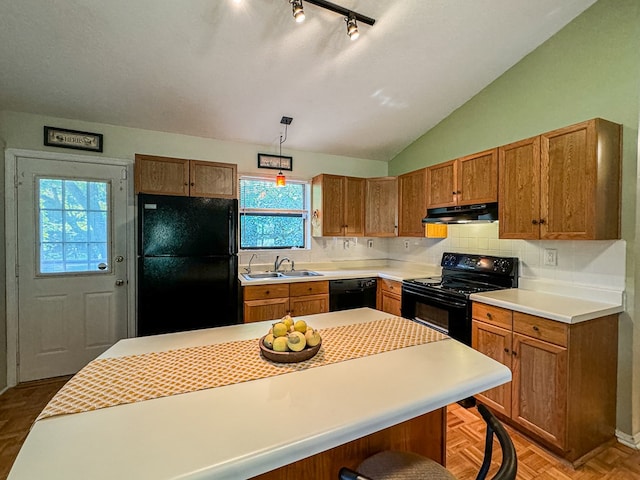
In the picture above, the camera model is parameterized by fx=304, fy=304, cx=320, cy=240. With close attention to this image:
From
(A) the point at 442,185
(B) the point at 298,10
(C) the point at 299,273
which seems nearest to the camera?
(B) the point at 298,10

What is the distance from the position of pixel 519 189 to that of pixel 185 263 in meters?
2.81

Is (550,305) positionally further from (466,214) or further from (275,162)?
(275,162)

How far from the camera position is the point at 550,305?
6.64 feet

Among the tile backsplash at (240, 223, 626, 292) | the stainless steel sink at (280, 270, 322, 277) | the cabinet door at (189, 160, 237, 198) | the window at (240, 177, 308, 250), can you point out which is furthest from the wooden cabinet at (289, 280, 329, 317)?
the cabinet door at (189, 160, 237, 198)

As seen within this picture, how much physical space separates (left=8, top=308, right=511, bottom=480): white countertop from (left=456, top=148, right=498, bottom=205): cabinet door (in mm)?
1866

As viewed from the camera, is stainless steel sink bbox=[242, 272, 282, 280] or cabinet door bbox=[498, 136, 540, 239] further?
stainless steel sink bbox=[242, 272, 282, 280]

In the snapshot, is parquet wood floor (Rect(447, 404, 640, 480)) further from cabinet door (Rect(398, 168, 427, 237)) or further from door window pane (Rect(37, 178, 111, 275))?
door window pane (Rect(37, 178, 111, 275))

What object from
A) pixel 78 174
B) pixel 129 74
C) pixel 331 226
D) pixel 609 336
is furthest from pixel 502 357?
pixel 78 174

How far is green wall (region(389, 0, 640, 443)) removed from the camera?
1999mm

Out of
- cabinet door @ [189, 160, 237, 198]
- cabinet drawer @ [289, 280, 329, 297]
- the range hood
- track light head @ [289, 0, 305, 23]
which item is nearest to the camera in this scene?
track light head @ [289, 0, 305, 23]

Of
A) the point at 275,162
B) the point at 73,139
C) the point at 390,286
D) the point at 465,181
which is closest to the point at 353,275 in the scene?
the point at 390,286

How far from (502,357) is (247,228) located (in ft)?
9.15

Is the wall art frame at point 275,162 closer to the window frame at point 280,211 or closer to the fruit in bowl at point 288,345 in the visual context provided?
the window frame at point 280,211

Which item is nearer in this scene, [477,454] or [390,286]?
[477,454]
